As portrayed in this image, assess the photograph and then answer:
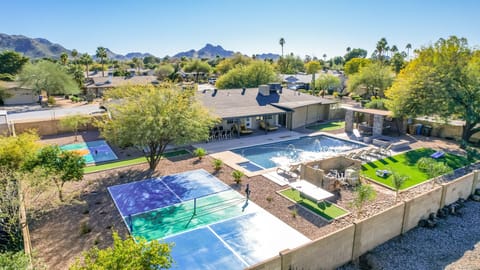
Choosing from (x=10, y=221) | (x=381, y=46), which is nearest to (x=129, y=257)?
(x=10, y=221)

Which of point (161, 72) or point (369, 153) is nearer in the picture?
point (369, 153)

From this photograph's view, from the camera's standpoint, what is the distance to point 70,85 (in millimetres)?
50875

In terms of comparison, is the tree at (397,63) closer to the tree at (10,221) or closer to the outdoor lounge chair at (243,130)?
the outdoor lounge chair at (243,130)

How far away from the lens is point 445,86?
78.8ft

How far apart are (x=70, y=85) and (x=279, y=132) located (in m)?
39.6

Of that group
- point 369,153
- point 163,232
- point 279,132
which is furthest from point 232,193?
point 279,132

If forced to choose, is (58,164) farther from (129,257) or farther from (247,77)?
(247,77)

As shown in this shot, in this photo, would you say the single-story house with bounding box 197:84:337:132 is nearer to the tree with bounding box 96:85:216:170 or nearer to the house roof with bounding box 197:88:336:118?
the house roof with bounding box 197:88:336:118

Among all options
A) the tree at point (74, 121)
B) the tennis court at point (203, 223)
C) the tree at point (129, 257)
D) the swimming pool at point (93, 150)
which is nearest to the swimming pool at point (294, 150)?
the tennis court at point (203, 223)

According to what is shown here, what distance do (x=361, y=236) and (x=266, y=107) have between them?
21025 mm

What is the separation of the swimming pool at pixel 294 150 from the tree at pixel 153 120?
5594mm

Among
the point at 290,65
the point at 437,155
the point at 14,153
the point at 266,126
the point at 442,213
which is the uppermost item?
the point at 290,65

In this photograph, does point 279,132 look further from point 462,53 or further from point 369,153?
point 462,53

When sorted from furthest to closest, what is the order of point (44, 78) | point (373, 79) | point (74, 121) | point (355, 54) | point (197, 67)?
point (355, 54), point (197, 67), point (44, 78), point (373, 79), point (74, 121)
